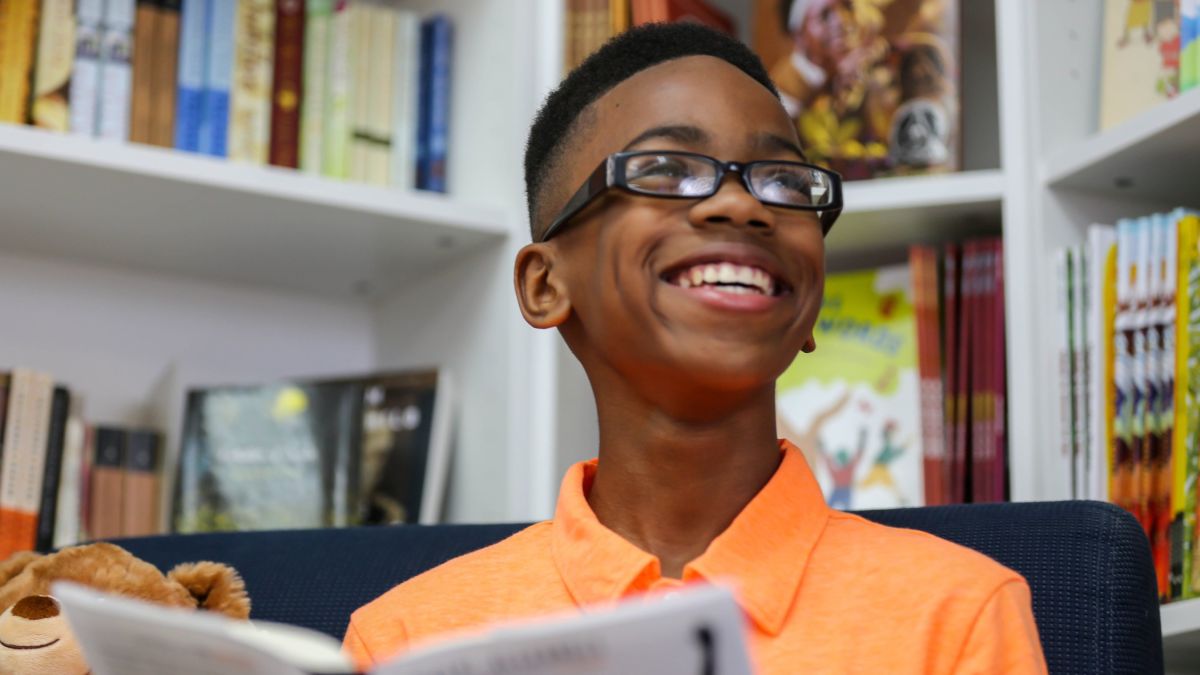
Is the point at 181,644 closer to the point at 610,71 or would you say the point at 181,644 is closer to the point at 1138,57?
the point at 610,71

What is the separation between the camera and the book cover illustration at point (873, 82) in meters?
1.52

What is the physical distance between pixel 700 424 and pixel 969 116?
971mm

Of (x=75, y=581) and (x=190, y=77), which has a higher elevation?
(x=190, y=77)

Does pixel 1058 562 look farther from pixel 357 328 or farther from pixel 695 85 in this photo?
pixel 357 328

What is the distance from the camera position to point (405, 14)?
5.78 ft

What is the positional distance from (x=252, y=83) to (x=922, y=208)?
2.39 feet

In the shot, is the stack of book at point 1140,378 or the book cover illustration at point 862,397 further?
the book cover illustration at point 862,397

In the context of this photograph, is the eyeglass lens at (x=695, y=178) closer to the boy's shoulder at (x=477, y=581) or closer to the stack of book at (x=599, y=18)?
the boy's shoulder at (x=477, y=581)

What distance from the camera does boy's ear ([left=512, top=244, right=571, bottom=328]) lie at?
3.21 ft

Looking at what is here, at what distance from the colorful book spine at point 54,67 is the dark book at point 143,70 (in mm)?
66

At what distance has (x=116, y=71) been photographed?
1.57 m

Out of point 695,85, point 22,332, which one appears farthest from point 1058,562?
point 22,332

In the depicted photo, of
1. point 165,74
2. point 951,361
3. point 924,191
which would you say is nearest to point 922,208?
point 924,191

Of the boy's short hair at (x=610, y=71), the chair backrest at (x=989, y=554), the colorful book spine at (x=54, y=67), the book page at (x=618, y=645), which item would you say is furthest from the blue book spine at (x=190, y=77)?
the book page at (x=618, y=645)
